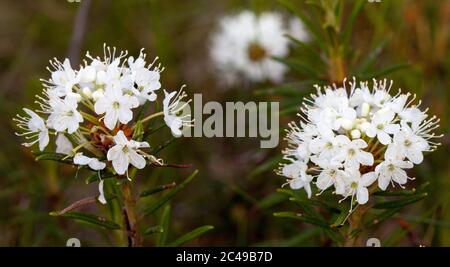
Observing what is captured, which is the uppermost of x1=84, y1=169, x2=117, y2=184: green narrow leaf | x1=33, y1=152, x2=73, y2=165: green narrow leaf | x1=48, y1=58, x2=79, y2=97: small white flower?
x1=48, y1=58, x2=79, y2=97: small white flower

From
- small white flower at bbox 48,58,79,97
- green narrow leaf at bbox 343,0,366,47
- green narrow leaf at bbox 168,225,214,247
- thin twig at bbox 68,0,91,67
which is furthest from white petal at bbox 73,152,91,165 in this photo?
thin twig at bbox 68,0,91,67

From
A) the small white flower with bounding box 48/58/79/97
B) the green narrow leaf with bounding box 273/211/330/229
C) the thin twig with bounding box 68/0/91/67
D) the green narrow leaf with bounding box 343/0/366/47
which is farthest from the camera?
the thin twig with bounding box 68/0/91/67

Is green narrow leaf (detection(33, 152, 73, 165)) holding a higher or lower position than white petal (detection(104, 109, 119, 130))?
lower

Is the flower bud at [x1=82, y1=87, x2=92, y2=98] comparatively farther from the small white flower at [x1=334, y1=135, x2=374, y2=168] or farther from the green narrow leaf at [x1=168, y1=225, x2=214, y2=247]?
the small white flower at [x1=334, y1=135, x2=374, y2=168]

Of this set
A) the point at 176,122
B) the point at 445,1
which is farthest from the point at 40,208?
the point at 445,1

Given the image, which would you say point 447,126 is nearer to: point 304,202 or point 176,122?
point 304,202

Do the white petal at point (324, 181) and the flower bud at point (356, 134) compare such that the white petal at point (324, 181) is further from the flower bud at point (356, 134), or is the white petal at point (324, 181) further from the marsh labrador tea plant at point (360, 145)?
the flower bud at point (356, 134)

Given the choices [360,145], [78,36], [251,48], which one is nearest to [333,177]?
[360,145]
